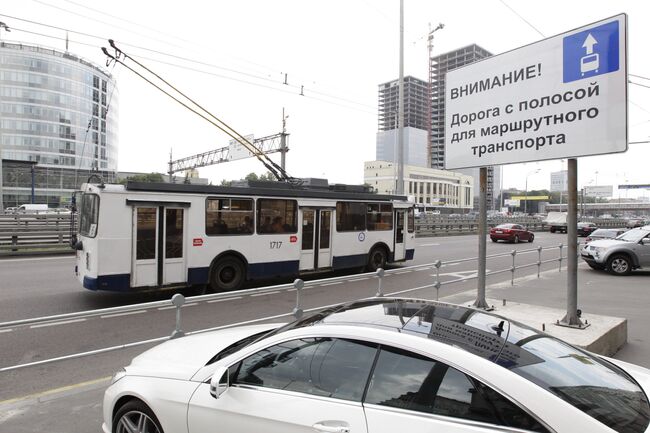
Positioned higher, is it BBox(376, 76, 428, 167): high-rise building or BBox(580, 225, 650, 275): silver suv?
BBox(376, 76, 428, 167): high-rise building

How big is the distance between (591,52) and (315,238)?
7890 mm

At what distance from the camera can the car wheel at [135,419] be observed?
290 centimetres

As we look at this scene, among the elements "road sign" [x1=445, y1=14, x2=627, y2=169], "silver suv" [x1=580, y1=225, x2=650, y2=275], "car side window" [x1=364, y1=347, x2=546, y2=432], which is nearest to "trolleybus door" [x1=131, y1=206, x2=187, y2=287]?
"road sign" [x1=445, y1=14, x2=627, y2=169]

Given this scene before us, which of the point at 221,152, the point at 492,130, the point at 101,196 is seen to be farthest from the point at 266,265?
the point at 221,152

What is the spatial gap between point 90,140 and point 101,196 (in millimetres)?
99703

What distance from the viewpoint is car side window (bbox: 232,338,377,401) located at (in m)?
2.37

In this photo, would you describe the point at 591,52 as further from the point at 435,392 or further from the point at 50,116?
the point at 50,116

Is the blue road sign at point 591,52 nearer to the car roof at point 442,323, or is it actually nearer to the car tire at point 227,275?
the car roof at point 442,323

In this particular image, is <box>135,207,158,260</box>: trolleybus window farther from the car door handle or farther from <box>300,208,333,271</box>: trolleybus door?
the car door handle

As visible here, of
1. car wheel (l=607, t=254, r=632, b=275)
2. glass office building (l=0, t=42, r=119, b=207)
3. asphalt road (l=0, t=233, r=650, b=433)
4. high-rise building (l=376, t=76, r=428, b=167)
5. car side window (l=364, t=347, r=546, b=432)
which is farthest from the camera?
glass office building (l=0, t=42, r=119, b=207)

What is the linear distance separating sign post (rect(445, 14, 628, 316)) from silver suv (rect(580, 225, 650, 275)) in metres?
9.90

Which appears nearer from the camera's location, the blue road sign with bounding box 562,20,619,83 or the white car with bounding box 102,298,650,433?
the white car with bounding box 102,298,650,433

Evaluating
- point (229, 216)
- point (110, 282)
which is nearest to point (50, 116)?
point (229, 216)

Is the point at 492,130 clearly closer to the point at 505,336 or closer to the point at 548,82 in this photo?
the point at 548,82
